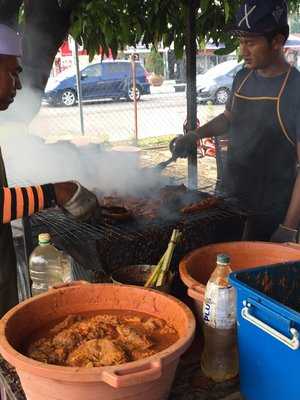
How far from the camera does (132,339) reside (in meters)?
1.47

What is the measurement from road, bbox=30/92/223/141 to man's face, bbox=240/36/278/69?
7.71 meters

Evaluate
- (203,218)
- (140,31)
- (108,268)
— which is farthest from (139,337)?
(140,31)

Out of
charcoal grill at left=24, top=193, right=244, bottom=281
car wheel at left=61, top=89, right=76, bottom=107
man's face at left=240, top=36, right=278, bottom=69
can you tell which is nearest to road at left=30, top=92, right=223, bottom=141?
car wheel at left=61, top=89, right=76, bottom=107

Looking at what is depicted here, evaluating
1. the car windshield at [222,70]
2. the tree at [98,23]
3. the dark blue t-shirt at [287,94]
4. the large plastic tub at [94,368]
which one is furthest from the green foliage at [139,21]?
the car windshield at [222,70]

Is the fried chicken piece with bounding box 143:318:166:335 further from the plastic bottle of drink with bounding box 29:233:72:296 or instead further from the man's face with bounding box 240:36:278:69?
the man's face with bounding box 240:36:278:69

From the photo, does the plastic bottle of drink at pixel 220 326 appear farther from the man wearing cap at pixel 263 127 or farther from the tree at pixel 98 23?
the tree at pixel 98 23

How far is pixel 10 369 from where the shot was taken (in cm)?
167

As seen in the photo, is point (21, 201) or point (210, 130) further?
point (210, 130)

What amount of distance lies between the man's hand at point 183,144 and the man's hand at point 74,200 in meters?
1.49

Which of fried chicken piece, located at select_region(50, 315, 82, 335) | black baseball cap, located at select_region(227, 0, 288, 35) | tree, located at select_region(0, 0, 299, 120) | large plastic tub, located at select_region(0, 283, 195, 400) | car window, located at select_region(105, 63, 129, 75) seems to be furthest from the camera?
car window, located at select_region(105, 63, 129, 75)

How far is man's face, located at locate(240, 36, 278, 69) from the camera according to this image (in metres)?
2.95

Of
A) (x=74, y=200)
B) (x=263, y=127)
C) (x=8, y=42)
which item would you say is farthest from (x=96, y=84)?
(x=74, y=200)

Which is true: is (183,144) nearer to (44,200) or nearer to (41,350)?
(44,200)

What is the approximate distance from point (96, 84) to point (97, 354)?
17100 mm
